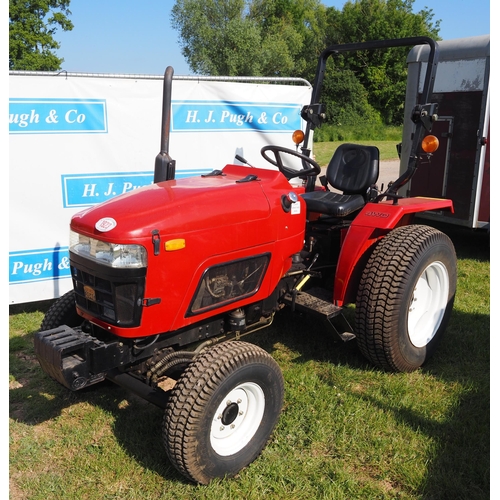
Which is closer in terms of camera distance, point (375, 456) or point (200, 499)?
point (200, 499)

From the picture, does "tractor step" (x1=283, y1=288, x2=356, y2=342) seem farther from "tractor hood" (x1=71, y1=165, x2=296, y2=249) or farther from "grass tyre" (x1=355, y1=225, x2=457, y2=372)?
"tractor hood" (x1=71, y1=165, x2=296, y2=249)

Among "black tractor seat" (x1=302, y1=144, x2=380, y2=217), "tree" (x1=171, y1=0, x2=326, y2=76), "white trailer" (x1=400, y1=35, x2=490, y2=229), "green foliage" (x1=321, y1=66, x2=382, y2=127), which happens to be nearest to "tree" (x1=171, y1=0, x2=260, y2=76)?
"tree" (x1=171, y1=0, x2=326, y2=76)

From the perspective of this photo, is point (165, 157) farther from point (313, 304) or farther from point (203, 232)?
point (313, 304)

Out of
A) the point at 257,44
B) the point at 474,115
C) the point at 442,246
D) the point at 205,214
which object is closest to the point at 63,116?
the point at 205,214

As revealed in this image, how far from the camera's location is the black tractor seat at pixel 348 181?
11.7 feet

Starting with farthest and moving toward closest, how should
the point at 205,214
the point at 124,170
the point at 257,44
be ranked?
the point at 257,44 → the point at 124,170 → the point at 205,214

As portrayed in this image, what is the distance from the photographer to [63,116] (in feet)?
15.3

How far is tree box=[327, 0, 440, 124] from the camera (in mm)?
32906

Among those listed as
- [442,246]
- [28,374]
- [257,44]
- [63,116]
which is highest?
[257,44]

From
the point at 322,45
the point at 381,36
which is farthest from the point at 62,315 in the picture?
the point at 322,45

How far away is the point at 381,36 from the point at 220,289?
128ft

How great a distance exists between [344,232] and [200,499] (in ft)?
6.37

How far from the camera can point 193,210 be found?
2.66m

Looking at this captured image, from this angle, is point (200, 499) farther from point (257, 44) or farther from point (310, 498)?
point (257, 44)
